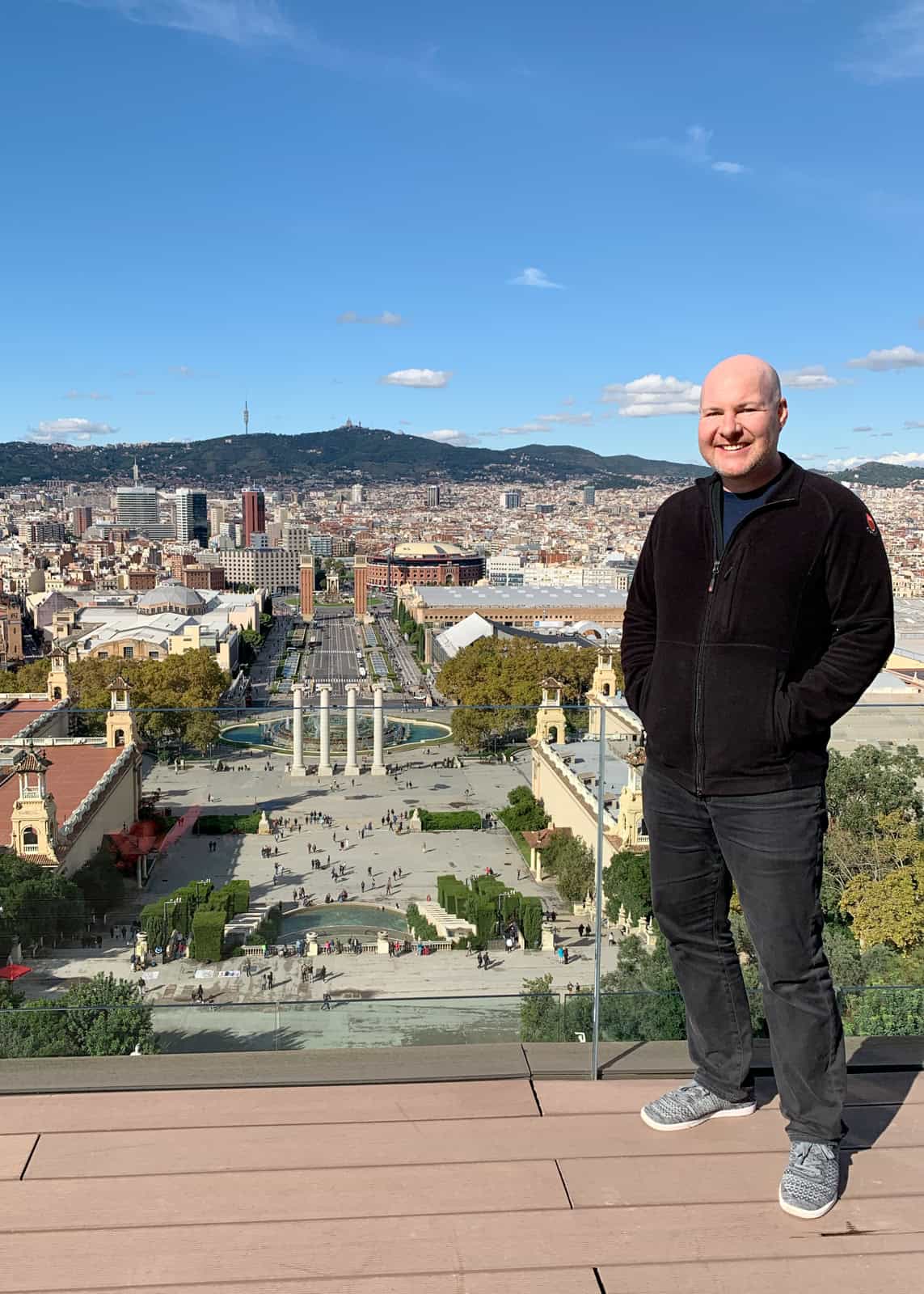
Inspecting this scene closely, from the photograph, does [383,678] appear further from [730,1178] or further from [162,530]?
[162,530]

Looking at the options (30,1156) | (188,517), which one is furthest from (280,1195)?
(188,517)

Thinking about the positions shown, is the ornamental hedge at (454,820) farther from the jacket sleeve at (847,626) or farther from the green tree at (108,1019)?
the jacket sleeve at (847,626)

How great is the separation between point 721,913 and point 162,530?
124m

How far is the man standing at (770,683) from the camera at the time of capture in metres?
1.74

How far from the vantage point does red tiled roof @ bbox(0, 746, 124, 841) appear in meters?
3.07

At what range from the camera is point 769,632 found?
176cm

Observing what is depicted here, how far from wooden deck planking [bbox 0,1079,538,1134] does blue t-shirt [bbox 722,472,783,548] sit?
1.07 metres

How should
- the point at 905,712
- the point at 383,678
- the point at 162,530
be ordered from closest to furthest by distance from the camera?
the point at 905,712
the point at 383,678
the point at 162,530

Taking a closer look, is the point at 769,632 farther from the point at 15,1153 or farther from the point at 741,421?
the point at 15,1153

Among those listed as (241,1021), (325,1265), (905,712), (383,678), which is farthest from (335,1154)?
(383,678)

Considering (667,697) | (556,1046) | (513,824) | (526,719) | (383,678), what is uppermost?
(667,697)

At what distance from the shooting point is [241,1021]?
2393mm

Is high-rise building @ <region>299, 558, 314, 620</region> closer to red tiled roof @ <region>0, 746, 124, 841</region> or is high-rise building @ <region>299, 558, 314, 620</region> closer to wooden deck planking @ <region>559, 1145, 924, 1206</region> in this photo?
red tiled roof @ <region>0, 746, 124, 841</region>

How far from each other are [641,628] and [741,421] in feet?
1.34
